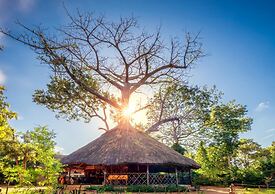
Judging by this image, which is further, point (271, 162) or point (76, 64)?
point (271, 162)

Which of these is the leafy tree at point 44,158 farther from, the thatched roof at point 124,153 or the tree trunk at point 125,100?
the tree trunk at point 125,100

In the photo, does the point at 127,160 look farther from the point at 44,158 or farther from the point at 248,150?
the point at 248,150

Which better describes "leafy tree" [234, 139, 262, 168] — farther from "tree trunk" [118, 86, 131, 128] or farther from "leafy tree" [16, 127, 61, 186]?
"leafy tree" [16, 127, 61, 186]

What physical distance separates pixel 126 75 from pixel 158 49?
3.78m

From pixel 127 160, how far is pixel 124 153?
975 mm

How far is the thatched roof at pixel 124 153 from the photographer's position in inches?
695

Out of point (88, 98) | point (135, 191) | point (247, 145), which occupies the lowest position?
point (135, 191)

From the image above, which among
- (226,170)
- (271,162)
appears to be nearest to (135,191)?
(226,170)

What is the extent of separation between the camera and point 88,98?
2717cm

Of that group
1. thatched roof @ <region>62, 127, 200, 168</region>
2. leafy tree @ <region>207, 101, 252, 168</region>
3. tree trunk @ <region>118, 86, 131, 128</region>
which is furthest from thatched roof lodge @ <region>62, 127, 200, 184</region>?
leafy tree @ <region>207, 101, 252, 168</region>

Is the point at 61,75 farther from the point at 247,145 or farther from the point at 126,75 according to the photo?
the point at 247,145

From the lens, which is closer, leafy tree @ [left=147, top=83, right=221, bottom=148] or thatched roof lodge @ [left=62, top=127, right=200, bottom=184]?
thatched roof lodge @ [left=62, top=127, right=200, bottom=184]

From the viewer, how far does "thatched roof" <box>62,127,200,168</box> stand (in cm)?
1766

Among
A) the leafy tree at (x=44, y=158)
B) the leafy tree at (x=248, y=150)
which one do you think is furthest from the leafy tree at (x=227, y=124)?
the leafy tree at (x=44, y=158)
